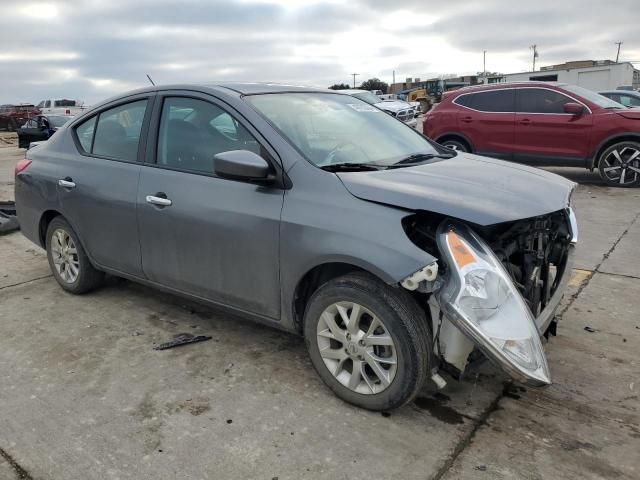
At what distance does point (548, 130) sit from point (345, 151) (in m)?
7.37

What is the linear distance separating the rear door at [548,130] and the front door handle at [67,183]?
786cm

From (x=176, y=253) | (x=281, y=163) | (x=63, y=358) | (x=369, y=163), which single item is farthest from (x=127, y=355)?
(x=369, y=163)

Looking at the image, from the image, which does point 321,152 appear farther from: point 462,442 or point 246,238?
point 462,442

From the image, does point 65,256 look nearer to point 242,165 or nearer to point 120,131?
point 120,131

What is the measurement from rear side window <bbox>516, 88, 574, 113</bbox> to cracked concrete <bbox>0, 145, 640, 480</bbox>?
6126 millimetres

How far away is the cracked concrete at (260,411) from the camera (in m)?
2.53

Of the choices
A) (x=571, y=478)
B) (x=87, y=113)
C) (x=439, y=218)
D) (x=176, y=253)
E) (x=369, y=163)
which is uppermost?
(x=87, y=113)

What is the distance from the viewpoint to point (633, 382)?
126 inches

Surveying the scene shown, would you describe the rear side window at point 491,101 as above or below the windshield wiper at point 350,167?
above

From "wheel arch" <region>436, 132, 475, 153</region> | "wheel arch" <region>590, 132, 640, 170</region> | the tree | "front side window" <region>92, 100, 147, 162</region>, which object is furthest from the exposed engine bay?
the tree

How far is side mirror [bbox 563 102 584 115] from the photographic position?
9.28 meters

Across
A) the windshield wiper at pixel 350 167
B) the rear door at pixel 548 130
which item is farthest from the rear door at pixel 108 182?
the rear door at pixel 548 130

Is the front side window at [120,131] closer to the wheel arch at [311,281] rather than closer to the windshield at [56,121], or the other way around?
the wheel arch at [311,281]

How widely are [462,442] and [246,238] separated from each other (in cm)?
154
